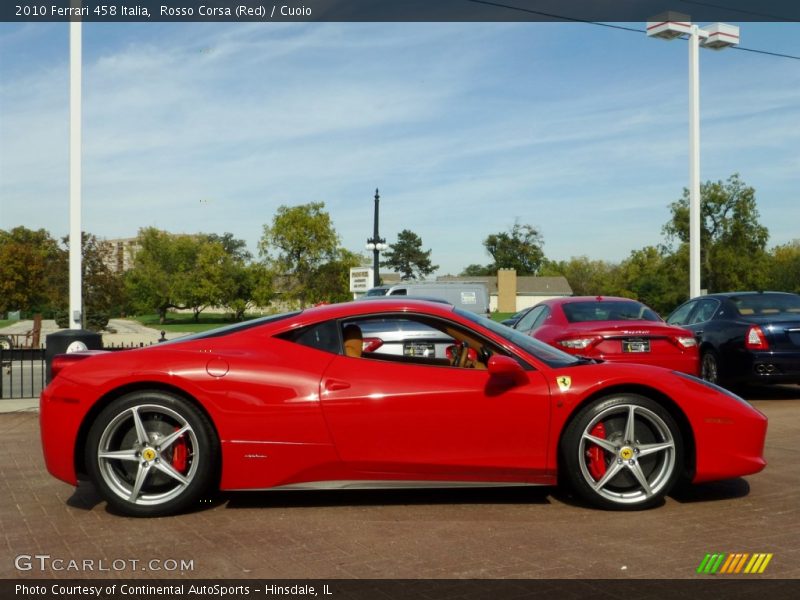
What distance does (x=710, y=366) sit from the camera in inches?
447

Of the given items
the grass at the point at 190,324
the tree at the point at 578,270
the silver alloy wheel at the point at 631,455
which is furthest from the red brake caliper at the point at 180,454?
the tree at the point at 578,270

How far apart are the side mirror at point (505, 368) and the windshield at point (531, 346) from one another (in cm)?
27

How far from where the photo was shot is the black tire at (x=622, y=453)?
16.3ft

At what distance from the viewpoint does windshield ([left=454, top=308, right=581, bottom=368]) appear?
5.24 meters

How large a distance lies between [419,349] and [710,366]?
612 centimetres

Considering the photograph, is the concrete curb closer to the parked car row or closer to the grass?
the parked car row

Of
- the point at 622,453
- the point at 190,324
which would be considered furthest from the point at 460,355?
the point at 190,324

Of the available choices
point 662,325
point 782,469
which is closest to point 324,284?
point 662,325

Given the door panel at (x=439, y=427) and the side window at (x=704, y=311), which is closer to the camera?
the door panel at (x=439, y=427)

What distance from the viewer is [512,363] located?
493 cm

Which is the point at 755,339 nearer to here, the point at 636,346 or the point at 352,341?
the point at 636,346
